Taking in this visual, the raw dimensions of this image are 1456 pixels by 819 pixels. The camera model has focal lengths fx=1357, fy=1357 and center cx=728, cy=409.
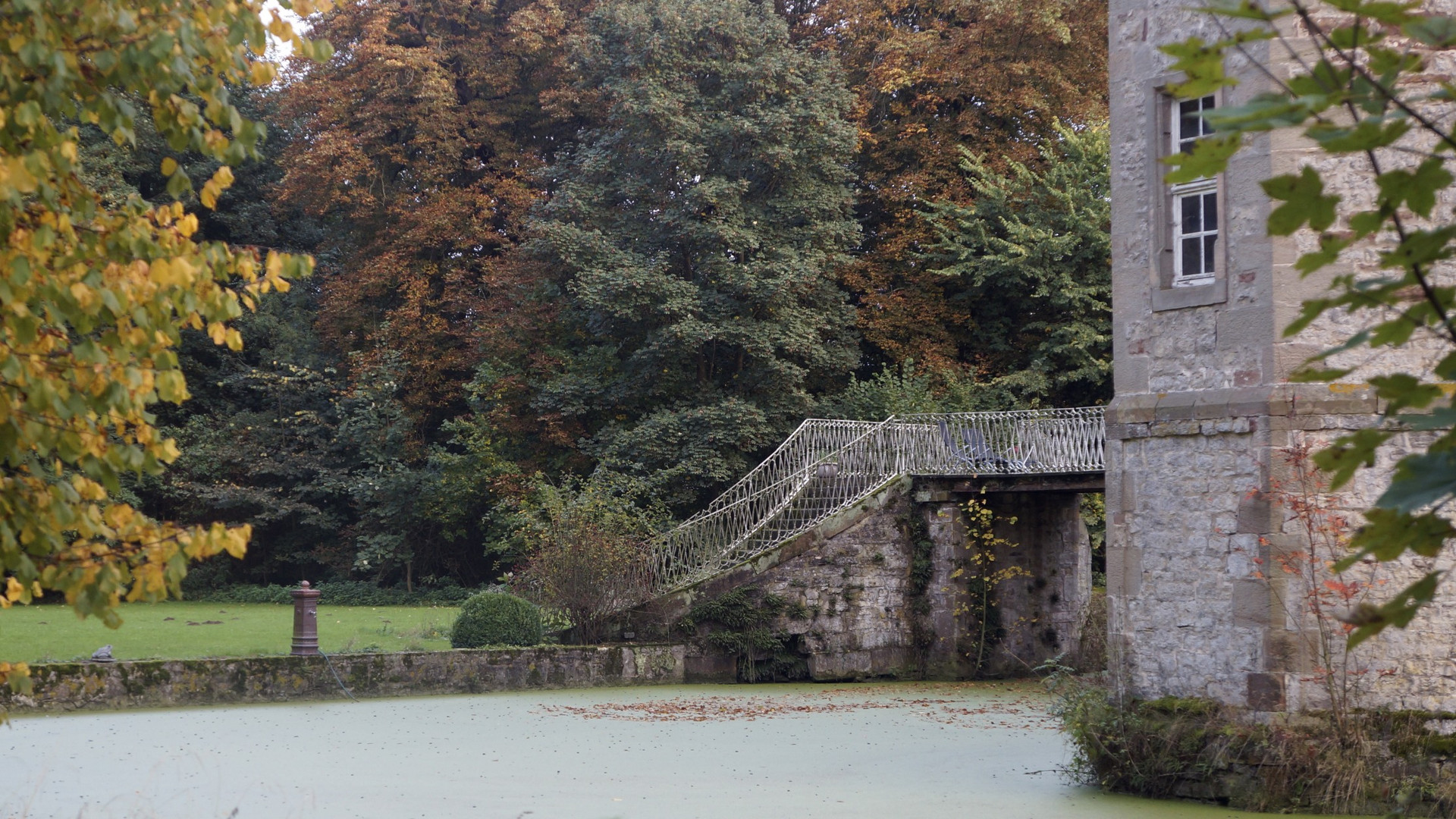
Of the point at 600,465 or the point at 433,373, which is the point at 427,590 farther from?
the point at 600,465

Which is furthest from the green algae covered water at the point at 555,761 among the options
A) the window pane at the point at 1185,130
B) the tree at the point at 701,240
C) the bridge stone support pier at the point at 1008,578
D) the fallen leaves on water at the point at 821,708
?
the tree at the point at 701,240

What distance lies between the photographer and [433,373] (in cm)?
2614

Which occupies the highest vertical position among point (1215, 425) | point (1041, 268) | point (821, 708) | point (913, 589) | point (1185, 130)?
point (1041, 268)

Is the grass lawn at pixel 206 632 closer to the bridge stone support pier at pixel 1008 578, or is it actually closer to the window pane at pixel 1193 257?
the bridge stone support pier at pixel 1008 578

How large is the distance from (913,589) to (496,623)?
5.64 metres

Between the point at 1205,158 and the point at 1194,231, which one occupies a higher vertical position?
the point at 1194,231

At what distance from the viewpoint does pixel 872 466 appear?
739 inches

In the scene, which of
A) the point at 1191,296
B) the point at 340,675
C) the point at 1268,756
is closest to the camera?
the point at 1268,756

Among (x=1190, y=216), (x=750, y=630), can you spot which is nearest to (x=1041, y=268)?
(x=750, y=630)

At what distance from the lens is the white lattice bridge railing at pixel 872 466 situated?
708 inches

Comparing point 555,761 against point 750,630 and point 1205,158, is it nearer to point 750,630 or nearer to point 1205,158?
point 750,630

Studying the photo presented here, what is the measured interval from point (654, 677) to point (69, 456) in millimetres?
13352

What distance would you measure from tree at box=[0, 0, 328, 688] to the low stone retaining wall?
973cm

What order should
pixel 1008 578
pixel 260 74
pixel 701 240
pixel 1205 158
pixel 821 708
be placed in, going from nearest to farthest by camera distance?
pixel 1205 158, pixel 260 74, pixel 821 708, pixel 1008 578, pixel 701 240
